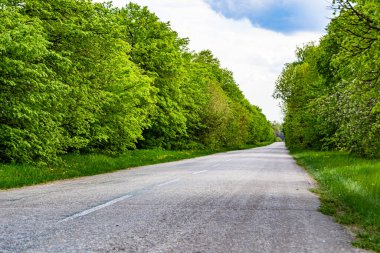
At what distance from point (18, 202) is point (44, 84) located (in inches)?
267

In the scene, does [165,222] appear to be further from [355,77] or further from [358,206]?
[355,77]

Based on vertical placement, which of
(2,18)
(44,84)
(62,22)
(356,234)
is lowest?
(356,234)

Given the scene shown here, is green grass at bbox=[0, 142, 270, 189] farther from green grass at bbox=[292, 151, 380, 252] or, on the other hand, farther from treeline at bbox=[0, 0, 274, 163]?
green grass at bbox=[292, 151, 380, 252]

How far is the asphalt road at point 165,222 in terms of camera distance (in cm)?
450

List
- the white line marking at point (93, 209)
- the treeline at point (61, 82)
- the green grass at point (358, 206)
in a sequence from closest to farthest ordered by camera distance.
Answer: the green grass at point (358, 206) → the white line marking at point (93, 209) → the treeline at point (61, 82)

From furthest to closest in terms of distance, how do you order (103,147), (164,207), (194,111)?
(194,111) < (103,147) < (164,207)

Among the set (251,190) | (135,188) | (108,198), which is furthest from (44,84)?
(251,190)

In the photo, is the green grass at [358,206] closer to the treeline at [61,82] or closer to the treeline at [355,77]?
the treeline at [355,77]

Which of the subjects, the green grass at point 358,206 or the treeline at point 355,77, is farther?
the treeline at point 355,77

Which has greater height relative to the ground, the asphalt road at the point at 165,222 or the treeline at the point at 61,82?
the treeline at the point at 61,82

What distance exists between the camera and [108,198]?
7.96 meters

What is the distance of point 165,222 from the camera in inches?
225

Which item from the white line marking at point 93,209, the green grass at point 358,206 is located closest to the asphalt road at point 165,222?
the white line marking at point 93,209

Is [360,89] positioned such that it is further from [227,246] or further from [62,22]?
[62,22]
